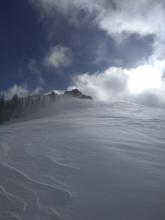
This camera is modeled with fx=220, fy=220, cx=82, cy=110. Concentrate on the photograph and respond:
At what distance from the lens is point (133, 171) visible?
5.04 meters

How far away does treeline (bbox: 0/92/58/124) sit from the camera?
60812mm

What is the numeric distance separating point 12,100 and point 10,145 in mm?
67897

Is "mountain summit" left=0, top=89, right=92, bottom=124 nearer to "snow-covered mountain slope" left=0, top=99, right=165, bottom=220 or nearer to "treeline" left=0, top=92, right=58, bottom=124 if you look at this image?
"treeline" left=0, top=92, right=58, bottom=124

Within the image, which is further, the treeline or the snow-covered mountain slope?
the treeline

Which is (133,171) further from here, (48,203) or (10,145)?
(10,145)

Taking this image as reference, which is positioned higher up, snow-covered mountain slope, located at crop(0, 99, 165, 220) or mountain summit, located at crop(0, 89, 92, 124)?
mountain summit, located at crop(0, 89, 92, 124)

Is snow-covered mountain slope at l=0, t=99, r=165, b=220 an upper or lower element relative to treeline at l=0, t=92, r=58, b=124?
lower

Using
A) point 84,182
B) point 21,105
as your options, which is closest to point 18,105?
point 21,105

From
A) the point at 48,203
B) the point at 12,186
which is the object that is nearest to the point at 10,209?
the point at 48,203

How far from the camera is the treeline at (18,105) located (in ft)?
200

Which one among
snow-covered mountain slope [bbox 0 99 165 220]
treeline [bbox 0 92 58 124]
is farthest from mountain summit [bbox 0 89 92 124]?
snow-covered mountain slope [bbox 0 99 165 220]

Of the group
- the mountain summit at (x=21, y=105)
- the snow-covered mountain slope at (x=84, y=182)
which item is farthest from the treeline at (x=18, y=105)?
the snow-covered mountain slope at (x=84, y=182)

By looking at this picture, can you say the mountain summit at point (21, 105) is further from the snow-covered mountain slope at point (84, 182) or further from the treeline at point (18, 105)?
the snow-covered mountain slope at point (84, 182)

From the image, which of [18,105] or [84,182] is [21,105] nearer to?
[18,105]
